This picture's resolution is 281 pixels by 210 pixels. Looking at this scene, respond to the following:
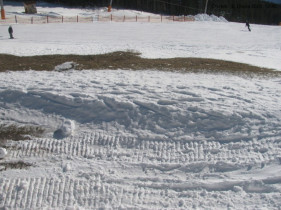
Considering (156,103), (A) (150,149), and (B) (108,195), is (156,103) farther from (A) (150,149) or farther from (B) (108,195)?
(B) (108,195)

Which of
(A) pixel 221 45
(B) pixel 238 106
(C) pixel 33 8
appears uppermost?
(C) pixel 33 8

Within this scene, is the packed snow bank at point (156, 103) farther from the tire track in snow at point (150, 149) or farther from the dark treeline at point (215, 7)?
the dark treeline at point (215, 7)

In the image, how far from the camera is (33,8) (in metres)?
36.6

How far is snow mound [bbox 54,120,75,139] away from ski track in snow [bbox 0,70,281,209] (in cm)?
16

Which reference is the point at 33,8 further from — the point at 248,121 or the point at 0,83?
the point at 248,121

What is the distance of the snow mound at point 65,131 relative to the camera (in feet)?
25.1

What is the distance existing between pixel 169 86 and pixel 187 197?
453 centimetres

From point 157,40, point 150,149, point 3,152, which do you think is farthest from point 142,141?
point 157,40

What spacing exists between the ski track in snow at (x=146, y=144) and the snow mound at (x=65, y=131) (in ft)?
0.51

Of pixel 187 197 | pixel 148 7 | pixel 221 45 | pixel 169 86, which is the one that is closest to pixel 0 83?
pixel 169 86

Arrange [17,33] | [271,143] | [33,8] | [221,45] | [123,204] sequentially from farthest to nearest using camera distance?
1. [33,8]
2. [17,33]
3. [221,45]
4. [271,143]
5. [123,204]

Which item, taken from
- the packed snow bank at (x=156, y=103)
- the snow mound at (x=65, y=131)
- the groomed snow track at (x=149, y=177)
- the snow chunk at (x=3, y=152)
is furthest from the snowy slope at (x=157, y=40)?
the snow chunk at (x=3, y=152)

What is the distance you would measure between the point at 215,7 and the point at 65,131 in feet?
148

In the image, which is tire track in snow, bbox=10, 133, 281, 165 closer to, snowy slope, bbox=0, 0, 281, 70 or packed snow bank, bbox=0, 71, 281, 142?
packed snow bank, bbox=0, 71, 281, 142
